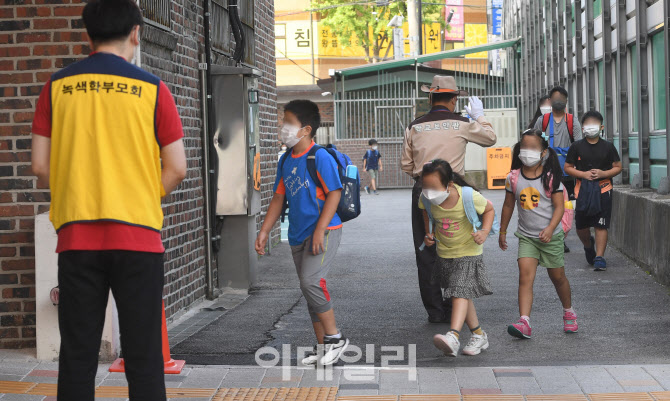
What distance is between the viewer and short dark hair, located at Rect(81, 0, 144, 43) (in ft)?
12.6

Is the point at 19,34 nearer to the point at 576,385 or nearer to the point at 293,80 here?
the point at 576,385

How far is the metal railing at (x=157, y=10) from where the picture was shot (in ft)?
25.0

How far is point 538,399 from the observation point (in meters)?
5.26

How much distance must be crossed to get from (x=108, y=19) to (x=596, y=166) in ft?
25.7

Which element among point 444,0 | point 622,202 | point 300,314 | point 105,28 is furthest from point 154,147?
point 444,0

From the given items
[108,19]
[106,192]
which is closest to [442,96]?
[108,19]

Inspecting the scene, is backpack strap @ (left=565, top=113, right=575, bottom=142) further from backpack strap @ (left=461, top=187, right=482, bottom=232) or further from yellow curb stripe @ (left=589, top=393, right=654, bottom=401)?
yellow curb stripe @ (left=589, top=393, right=654, bottom=401)

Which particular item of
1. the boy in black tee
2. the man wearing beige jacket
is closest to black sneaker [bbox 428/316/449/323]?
the man wearing beige jacket

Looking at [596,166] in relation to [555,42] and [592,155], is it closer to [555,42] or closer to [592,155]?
[592,155]

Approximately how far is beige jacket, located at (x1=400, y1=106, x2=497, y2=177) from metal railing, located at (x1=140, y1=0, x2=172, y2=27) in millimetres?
2229

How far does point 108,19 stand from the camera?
3.84 m

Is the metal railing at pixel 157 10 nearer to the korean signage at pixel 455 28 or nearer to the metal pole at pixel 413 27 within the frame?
the metal pole at pixel 413 27

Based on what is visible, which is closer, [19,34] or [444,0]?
[19,34]

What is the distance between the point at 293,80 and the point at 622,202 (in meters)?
50.2
